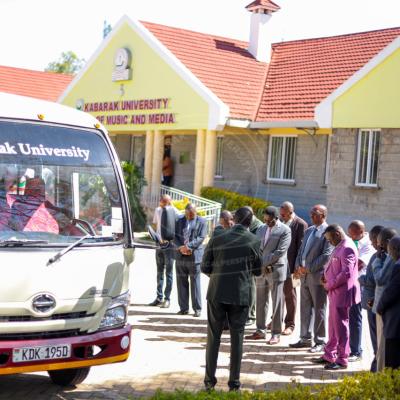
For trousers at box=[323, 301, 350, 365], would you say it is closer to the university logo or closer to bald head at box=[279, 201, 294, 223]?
bald head at box=[279, 201, 294, 223]

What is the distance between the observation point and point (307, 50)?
25359mm

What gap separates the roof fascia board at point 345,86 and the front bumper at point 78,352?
1342 cm

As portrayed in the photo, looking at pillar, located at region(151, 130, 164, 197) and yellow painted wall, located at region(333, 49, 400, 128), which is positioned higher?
yellow painted wall, located at region(333, 49, 400, 128)

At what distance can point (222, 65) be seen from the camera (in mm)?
24828

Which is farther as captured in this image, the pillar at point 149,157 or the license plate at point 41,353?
the pillar at point 149,157

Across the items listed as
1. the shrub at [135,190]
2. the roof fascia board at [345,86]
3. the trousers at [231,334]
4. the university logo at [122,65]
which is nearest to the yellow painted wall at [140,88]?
the university logo at [122,65]

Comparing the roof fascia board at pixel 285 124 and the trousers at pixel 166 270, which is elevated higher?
the roof fascia board at pixel 285 124

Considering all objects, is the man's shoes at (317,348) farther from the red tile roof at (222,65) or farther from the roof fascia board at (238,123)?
the red tile roof at (222,65)

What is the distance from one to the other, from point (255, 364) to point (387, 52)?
459 inches

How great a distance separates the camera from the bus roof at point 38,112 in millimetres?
7102

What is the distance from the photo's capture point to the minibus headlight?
22.8 feet

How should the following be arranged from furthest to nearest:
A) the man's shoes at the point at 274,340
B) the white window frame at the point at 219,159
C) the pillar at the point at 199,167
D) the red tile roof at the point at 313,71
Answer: the white window frame at the point at 219,159
the pillar at the point at 199,167
the red tile roof at the point at 313,71
the man's shoes at the point at 274,340

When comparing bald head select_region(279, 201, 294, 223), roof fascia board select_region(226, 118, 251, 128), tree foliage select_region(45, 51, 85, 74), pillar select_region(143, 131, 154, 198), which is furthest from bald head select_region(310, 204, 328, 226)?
tree foliage select_region(45, 51, 85, 74)

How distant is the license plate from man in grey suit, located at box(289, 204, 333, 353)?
4.18 m
